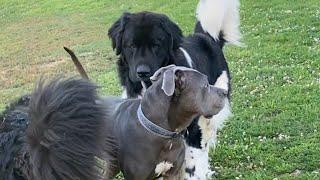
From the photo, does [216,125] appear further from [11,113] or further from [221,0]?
[11,113]

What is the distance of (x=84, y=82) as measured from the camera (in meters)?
3.75

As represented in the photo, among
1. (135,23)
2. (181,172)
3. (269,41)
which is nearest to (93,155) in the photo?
(181,172)

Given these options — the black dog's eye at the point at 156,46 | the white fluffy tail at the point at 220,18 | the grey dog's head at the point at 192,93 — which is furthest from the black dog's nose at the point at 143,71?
the white fluffy tail at the point at 220,18

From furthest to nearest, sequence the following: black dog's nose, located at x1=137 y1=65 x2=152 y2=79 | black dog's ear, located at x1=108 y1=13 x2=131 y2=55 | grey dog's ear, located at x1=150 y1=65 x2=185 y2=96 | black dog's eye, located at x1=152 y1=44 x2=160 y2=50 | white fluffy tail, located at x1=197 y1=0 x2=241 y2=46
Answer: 1. white fluffy tail, located at x1=197 y1=0 x2=241 y2=46
2. black dog's ear, located at x1=108 y1=13 x2=131 y2=55
3. black dog's eye, located at x1=152 y1=44 x2=160 y2=50
4. black dog's nose, located at x1=137 y1=65 x2=152 y2=79
5. grey dog's ear, located at x1=150 y1=65 x2=185 y2=96

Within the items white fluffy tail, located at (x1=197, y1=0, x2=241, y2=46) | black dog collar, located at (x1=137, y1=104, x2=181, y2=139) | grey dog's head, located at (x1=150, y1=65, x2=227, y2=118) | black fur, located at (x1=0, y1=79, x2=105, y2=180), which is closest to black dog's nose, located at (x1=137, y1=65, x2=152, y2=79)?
grey dog's head, located at (x1=150, y1=65, x2=227, y2=118)

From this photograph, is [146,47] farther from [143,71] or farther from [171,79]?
[171,79]

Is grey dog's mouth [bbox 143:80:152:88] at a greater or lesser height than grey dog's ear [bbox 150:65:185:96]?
lesser

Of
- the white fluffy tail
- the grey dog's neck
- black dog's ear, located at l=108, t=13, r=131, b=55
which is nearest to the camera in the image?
the grey dog's neck

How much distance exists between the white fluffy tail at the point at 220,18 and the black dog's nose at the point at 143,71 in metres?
1.62

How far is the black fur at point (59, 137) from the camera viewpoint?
3.49 m

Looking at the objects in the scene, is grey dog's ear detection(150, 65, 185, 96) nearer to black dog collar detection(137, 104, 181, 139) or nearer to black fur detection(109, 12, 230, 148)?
black dog collar detection(137, 104, 181, 139)

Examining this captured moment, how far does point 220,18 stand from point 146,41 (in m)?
1.51

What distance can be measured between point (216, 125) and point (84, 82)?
4.25m

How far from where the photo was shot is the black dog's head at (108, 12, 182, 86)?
22.1ft
